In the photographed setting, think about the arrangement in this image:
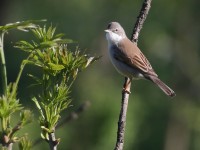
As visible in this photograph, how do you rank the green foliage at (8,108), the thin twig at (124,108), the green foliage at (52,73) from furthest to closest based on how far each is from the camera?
the thin twig at (124,108)
the green foliage at (52,73)
the green foliage at (8,108)

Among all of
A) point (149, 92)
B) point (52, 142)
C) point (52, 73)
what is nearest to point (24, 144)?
point (52, 142)

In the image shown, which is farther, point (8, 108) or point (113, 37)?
point (113, 37)

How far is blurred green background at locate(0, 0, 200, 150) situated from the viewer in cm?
853

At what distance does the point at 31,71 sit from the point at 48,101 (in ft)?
36.0

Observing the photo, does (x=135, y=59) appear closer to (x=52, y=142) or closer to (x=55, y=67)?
(x=55, y=67)

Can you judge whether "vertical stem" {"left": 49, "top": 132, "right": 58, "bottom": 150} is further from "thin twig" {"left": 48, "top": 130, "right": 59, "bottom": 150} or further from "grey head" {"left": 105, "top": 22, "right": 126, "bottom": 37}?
"grey head" {"left": 105, "top": 22, "right": 126, "bottom": 37}

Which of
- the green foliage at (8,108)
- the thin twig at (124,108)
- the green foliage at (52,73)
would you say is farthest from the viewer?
the thin twig at (124,108)

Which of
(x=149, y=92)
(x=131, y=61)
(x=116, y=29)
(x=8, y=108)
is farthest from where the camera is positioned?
(x=149, y=92)

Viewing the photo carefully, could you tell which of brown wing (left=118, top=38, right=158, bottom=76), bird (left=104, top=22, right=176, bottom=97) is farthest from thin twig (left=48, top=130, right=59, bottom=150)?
brown wing (left=118, top=38, right=158, bottom=76)

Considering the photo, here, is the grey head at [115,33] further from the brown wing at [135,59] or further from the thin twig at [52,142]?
the thin twig at [52,142]

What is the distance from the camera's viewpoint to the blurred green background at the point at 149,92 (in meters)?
8.53

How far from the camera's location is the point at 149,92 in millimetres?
10469

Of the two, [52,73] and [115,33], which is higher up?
[52,73]

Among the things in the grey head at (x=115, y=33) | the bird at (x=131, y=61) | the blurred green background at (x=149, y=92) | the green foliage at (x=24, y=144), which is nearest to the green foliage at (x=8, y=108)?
the green foliage at (x=24, y=144)
